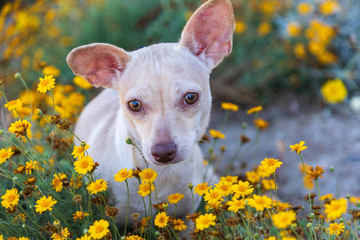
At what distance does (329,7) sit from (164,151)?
3.31m

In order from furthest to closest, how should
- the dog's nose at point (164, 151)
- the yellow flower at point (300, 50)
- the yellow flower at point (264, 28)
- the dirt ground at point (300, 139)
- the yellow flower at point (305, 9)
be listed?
the yellow flower at point (264, 28) < the yellow flower at point (305, 9) < the yellow flower at point (300, 50) < the dirt ground at point (300, 139) < the dog's nose at point (164, 151)

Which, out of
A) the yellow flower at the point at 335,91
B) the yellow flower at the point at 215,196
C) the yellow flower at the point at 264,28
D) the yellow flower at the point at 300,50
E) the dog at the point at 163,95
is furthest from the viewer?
the yellow flower at the point at 264,28

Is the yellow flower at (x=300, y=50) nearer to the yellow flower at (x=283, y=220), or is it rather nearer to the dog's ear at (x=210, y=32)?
the dog's ear at (x=210, y=32)

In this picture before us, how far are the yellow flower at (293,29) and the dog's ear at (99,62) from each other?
2.67 metres

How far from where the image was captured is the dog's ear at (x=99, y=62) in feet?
8.11

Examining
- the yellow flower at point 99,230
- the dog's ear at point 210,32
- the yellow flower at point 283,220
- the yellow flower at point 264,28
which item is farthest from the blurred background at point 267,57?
the yellow flower at point 283,220

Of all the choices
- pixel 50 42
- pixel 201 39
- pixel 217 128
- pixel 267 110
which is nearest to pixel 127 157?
pixel 201 39

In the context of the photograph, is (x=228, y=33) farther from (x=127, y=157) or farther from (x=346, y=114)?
(x=346, y=114)

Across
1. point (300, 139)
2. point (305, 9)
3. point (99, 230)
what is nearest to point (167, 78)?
point (99, 230)

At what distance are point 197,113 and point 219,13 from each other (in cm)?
58

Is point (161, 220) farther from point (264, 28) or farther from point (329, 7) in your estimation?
point (329, 7)

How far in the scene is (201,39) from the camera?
8.71 feet

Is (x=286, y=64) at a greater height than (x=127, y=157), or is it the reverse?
(x=127, y=157)

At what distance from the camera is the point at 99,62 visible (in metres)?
2.61
